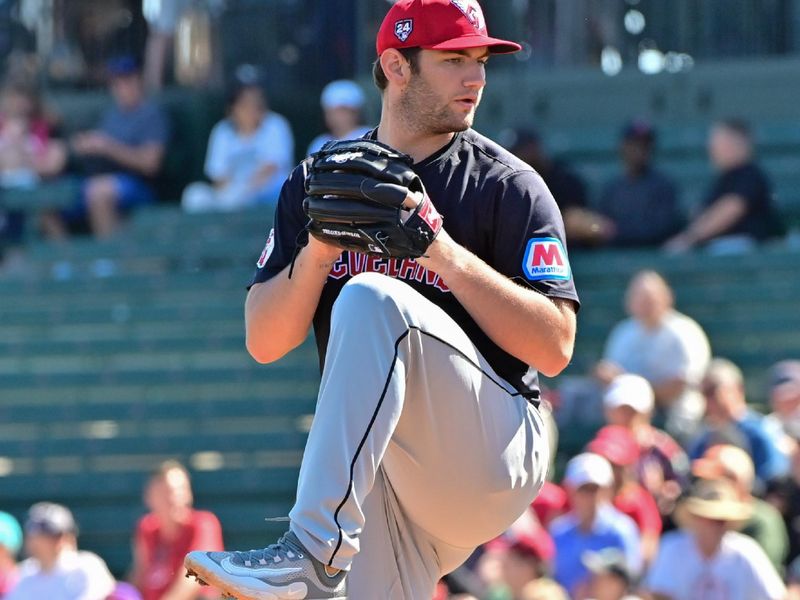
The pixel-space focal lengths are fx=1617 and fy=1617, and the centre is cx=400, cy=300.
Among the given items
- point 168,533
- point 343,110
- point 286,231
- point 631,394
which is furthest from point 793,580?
point 343,110

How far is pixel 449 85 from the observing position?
Result: 3.76 metres

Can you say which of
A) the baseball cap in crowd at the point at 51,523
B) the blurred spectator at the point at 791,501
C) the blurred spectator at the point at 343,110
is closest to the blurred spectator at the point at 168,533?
the baseball cap in crowd at the point at 51,523

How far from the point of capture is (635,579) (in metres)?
7.26

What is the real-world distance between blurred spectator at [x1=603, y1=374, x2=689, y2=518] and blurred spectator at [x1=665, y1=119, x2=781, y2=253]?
1832 millimetres

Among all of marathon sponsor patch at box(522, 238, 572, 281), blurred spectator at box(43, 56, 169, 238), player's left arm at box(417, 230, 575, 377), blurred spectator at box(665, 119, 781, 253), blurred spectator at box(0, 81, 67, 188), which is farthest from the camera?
blurred spectator at box(0, 81, 67, 188)

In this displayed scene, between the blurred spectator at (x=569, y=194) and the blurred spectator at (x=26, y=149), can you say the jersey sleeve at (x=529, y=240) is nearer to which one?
the blurred spectator at (x=569, y=194)

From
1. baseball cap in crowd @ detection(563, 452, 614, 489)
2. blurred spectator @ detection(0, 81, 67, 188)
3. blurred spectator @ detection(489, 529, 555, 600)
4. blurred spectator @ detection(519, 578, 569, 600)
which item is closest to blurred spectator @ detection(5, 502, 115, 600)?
blurred spectator @ detection(489, 529, 555, 600)

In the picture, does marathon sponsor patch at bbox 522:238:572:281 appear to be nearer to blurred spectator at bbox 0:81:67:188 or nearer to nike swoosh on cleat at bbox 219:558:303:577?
nike swoosh on cleat at bbox 219:558:303:577

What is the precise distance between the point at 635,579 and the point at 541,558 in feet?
1.71

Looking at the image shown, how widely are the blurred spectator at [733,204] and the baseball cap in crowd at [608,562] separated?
2.99 meters

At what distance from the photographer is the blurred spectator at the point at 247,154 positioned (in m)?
11.1

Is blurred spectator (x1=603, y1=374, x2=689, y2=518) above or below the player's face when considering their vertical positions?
below

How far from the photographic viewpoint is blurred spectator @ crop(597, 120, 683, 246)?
978cm

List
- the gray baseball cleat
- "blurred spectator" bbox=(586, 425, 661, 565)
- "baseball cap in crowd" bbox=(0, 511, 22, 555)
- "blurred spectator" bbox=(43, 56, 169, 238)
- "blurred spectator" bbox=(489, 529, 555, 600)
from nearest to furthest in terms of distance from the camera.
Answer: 1. the gray baseball cleat
2. "blurred spectator" bbox=(489, 529, 555, 600)
3. "blurred spectator" bbox=(586, 425, 661, 565)
4. "baseball cap in crowd" bbox=(0, 511, 22, 555)
5. "blurred spectator" bbox=(43, 56, 169, 238)
